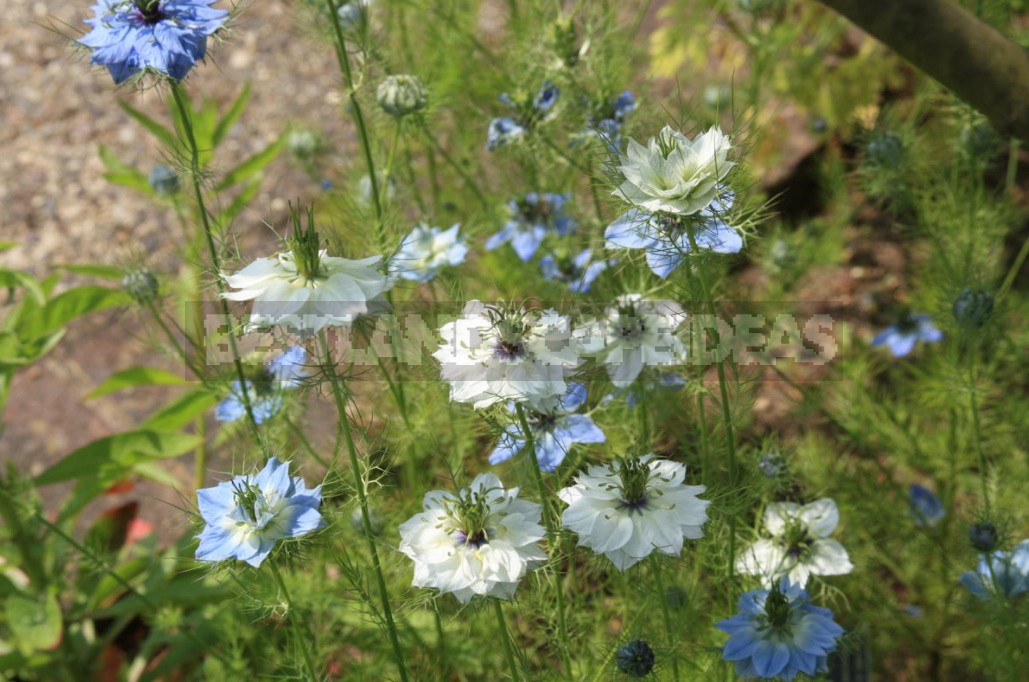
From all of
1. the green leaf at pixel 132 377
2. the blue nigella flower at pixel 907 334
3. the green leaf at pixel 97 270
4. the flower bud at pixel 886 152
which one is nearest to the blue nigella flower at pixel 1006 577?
the blue nigella flower at pixel 907 334

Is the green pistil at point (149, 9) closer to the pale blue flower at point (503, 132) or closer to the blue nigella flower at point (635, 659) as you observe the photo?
the pale blue flower at point (503, 132)

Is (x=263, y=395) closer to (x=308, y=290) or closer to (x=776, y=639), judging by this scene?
(x=308, y=290)

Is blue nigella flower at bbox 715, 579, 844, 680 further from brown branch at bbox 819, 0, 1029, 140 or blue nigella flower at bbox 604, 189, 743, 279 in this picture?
brown branch at bbox 819, 0, 1029, 140

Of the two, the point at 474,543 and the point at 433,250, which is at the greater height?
the point at 433,250

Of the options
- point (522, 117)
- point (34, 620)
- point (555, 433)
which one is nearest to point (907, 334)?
point (522, 117)

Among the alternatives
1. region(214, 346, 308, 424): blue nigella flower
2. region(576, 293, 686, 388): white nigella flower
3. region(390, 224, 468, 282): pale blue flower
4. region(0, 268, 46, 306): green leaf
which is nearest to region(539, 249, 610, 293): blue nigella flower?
region(390, 224, 468, 282): pale blue flower

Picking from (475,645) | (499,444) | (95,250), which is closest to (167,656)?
(475,645)
